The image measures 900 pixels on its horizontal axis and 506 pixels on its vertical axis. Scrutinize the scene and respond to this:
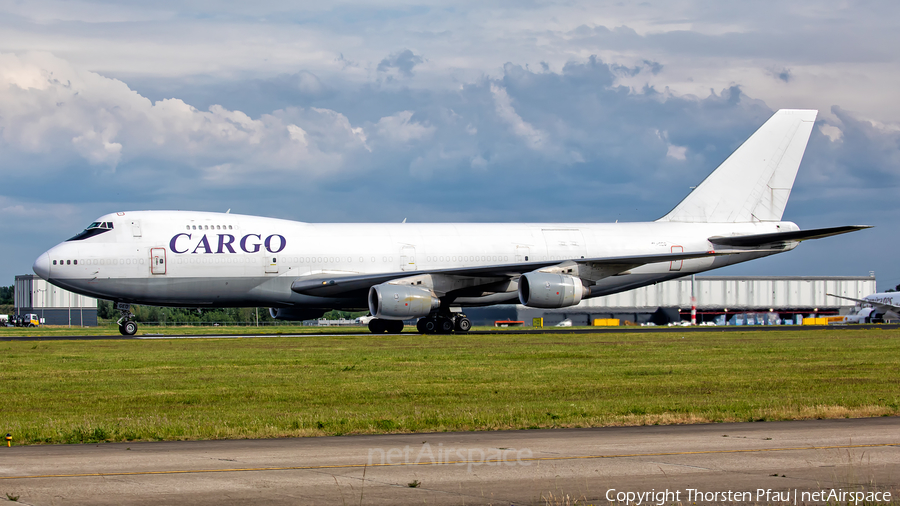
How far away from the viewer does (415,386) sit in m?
18.8

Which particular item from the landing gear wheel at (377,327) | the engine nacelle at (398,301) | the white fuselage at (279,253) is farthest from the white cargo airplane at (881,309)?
the engine nacelle at (398,301)

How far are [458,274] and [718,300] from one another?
5617 cm

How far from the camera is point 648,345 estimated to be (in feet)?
105

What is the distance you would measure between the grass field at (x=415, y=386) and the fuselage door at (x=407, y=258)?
7522 millimetres

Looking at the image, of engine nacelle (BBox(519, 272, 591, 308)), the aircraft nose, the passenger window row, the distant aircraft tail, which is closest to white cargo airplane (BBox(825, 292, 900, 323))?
the distant aircraft tail

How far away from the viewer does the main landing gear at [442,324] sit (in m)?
40.8

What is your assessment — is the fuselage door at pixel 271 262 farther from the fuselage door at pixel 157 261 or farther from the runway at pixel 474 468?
the runway at pixel 474 468

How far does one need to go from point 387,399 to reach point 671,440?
6.47 m

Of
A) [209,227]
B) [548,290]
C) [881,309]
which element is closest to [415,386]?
[548,290]

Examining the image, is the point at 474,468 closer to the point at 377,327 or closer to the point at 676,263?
the point at 377,327

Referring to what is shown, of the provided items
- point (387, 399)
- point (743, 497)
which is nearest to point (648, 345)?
point (387, 399)

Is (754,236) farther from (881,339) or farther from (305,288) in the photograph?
(305,288)

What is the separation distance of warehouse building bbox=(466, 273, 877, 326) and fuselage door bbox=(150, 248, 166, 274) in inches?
1845

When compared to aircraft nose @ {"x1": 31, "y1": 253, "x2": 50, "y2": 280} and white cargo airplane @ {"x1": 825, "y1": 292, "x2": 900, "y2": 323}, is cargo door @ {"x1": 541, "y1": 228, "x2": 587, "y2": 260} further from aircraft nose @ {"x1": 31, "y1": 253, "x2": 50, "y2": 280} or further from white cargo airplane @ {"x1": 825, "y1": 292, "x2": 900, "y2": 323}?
white cargo airplane @ {"x1": 825, "y1": 292, "x2": 900, "y2": 323}
